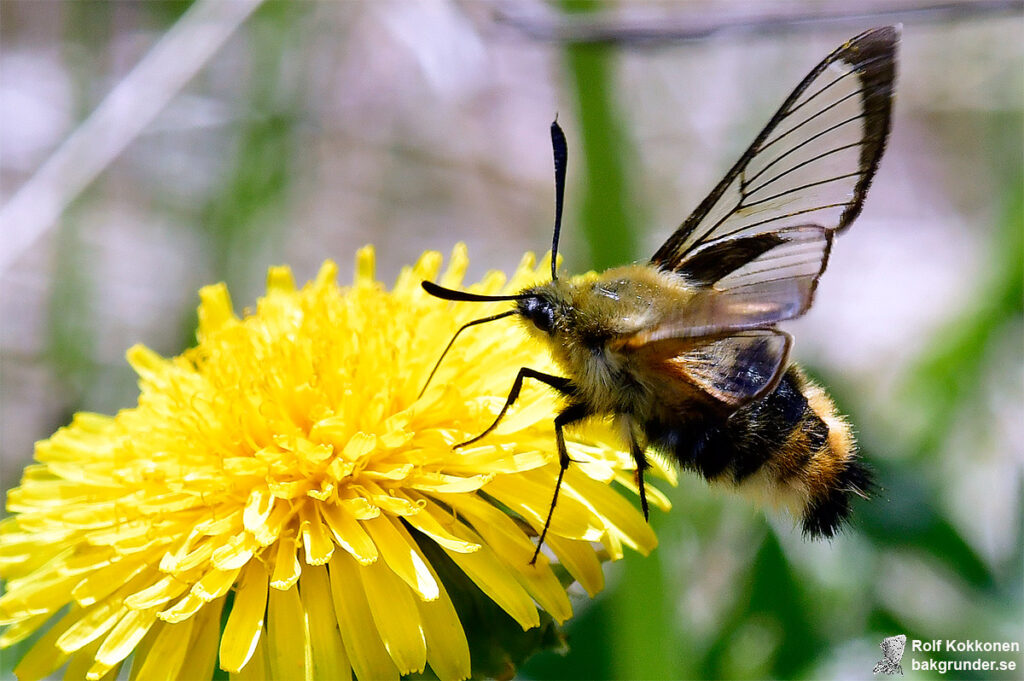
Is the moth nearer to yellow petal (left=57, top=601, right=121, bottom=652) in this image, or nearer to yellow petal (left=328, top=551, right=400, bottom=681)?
yellow petal (left=328, top=551, right=400, bottom=681)

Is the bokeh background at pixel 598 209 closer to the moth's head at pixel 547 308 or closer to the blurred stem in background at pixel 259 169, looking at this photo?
the blurred stem in background at pixel 259 169

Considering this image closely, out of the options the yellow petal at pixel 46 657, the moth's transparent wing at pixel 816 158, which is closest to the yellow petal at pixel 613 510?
the moth's transparent wing at pixel 816 158

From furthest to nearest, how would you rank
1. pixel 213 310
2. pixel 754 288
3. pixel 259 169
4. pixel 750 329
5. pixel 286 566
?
pixel 259 169
pixel 213 310
pixel 286 566
pixel 754 288
pixel 750 329

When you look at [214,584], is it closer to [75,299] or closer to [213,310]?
[213,310]

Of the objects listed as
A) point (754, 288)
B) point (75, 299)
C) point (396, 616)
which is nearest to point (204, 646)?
point (396, 616)

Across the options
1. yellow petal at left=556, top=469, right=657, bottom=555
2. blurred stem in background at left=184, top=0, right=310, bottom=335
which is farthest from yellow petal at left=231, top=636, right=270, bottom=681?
blurred stem in background at left=184, top=0, right=310, bottom=335

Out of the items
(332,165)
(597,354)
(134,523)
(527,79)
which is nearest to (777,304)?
(597,354)
